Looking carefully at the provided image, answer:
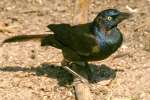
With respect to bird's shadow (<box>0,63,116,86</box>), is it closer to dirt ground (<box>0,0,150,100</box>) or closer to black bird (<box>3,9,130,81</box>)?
dirt ground (<box>0,0,150,100</box>)

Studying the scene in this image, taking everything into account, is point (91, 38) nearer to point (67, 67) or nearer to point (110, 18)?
point (110, 18)

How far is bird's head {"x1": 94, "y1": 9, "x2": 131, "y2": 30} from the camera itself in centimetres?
731

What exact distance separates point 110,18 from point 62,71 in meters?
1.10

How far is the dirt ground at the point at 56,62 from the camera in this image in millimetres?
7445

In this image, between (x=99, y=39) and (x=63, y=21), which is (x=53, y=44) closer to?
(x=99, y=39)

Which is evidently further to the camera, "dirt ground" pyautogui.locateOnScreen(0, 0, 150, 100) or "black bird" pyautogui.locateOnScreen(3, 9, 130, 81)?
"dirt ground" pyautogui.locateOnScreen(0, 0, 150, 100)

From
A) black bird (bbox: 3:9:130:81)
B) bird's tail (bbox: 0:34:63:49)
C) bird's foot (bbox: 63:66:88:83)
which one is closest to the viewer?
black bird (bbox: 3:9:130:81)

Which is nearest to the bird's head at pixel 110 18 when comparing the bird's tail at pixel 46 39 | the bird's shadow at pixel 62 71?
the bird's tail at pixel 46 39

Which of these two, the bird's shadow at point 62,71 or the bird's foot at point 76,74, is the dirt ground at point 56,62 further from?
the bird's foot at point 76,74

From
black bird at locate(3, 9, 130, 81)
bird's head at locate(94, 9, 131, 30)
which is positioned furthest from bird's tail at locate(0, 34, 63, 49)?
bird's head at locate(94, 9, 131, 30)

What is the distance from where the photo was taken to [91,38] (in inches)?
289

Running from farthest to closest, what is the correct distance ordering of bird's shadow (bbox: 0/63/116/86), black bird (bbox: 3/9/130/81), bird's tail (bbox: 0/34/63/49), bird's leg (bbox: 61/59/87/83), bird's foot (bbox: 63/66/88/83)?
bird's shadow (bbox: 0/63/116/86)
bird's tail (bbox: 0/34/63/49)
bird's leg (bbox: 61/59/87/83)
bird's foot (bbox: 63/66/88/83)
black bird (bbox: 3/9/130/81)

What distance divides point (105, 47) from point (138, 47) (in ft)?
4.35

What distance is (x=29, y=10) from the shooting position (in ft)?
32.3
